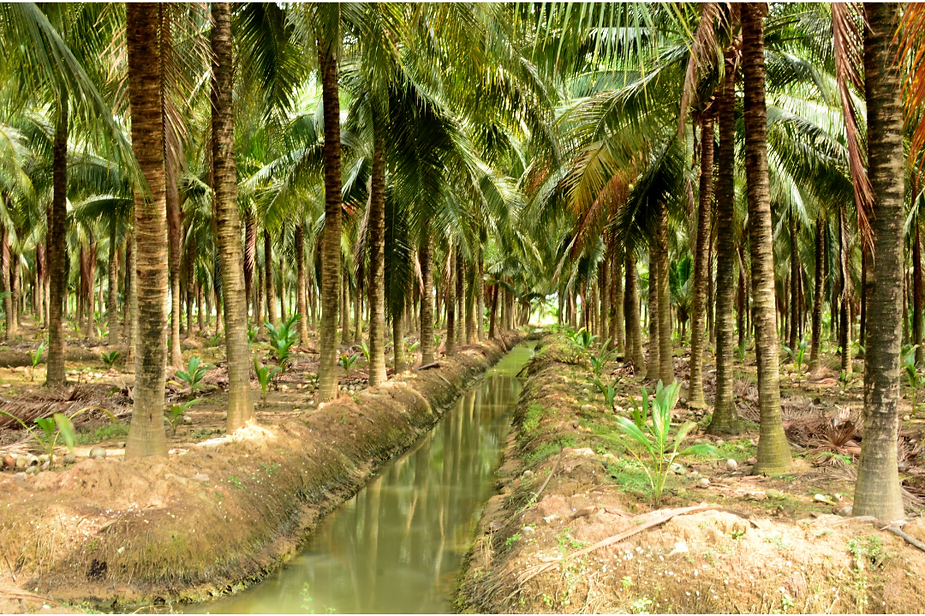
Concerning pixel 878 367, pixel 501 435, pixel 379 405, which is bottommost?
pixel 501 435

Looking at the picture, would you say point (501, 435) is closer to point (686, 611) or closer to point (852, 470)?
point (852, 470)

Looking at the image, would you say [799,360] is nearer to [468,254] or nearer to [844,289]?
[844,289]

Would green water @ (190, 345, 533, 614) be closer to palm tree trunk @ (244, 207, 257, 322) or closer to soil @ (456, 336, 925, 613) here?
soil @ (456, 336, 925, 613)

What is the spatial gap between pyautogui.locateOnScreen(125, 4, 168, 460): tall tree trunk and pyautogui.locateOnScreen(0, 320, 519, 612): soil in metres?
0.43

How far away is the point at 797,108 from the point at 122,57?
1180 cm

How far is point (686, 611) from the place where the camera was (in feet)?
15.1

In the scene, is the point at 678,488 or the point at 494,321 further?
the point at 494,321

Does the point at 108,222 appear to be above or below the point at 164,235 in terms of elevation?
above

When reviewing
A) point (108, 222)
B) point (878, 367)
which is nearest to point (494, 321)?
point (108, 222)

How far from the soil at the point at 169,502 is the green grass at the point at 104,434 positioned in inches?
0.7

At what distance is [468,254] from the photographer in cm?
1490

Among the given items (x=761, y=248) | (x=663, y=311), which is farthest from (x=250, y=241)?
(x=761, y=248)

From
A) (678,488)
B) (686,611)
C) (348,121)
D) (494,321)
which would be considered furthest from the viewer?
(494,321)

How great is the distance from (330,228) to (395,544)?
5366 mm
